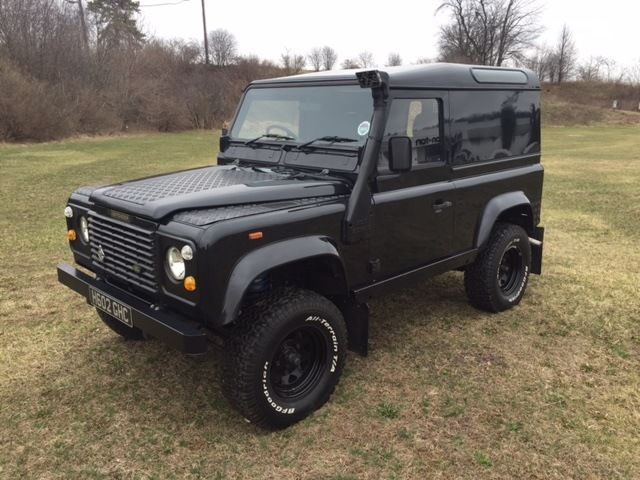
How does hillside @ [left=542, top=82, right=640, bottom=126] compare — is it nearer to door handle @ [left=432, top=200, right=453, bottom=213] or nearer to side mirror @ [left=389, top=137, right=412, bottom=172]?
door handle @ [left=432, top=200, right=453, bottom=213]

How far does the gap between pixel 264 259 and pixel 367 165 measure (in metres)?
1.03

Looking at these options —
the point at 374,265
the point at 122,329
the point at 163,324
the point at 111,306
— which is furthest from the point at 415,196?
the point at 122,329

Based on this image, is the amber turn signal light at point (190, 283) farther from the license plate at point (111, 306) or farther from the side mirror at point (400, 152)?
the side mirror at point (400, 152)

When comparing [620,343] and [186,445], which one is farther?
[620,343]

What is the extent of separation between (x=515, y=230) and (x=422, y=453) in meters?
2.62

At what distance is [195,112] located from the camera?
119 ft

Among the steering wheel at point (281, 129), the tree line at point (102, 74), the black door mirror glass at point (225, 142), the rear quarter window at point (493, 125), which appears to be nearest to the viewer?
the steering wheel at point (281, 129)

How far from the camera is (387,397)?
12.1 ft

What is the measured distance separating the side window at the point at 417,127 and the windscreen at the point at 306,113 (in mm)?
173

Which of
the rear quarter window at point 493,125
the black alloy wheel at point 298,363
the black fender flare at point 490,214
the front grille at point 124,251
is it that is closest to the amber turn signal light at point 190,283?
the front grille at point 124,251

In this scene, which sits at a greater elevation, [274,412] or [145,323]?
[145,323]

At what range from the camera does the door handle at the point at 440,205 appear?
411 centimetres

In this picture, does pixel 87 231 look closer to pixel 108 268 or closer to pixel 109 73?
pixel 108 268

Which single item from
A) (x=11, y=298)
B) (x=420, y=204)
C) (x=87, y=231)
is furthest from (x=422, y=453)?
(x=11, y=298)
